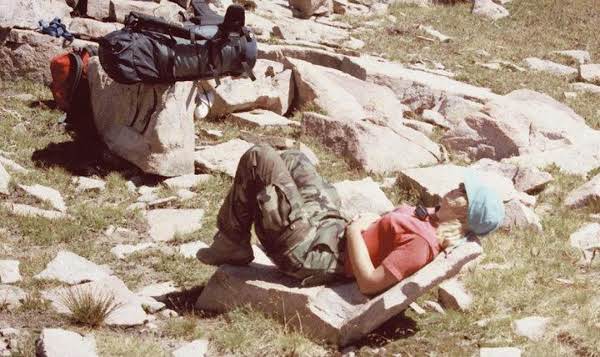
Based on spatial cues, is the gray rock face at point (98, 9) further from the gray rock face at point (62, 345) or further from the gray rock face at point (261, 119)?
the gray rock face at point (62, 345)

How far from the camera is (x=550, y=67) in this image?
1814 centimetres

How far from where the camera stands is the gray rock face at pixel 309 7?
19.9 meters

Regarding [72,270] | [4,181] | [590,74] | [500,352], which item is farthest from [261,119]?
[590,74]

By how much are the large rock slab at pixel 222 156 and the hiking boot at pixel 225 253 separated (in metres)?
3.19

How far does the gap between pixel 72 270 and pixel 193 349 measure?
172cm

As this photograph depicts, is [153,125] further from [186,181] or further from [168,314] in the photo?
[168,314]

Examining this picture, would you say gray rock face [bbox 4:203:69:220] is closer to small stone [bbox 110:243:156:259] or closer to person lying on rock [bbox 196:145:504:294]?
small stone [bbox 110:243:156:259]

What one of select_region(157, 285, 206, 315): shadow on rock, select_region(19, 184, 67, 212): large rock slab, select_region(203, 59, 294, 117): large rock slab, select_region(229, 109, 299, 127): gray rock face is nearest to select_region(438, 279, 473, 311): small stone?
select_region(157, 285, 206, 315): shadow on rock

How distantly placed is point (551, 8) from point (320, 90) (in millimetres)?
13894

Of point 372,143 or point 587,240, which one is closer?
point 587,240

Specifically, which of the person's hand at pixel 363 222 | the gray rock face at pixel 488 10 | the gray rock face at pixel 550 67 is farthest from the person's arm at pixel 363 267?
the gray rock face at pixel 488 10

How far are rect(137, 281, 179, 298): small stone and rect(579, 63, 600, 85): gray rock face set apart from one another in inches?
510

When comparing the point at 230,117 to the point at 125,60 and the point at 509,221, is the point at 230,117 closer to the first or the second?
the point at 125,60

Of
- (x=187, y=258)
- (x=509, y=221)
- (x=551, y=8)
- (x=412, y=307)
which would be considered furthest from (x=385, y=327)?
(x=551, y=8)
